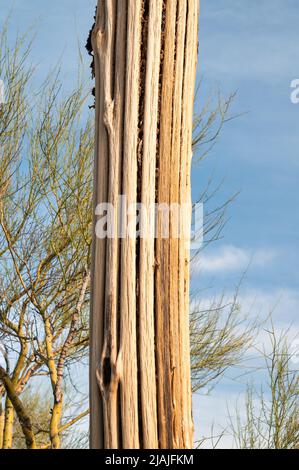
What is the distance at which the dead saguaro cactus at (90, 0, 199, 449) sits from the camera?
6.38 ft

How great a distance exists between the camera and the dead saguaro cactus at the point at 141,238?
1.94 m

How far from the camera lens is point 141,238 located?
6.57ft

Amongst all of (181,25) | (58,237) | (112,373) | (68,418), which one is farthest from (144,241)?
(68,418)

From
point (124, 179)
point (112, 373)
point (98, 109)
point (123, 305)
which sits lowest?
point (112, 373)

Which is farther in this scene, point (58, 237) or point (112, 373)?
point (58, 237)

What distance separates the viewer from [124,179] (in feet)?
6.68
